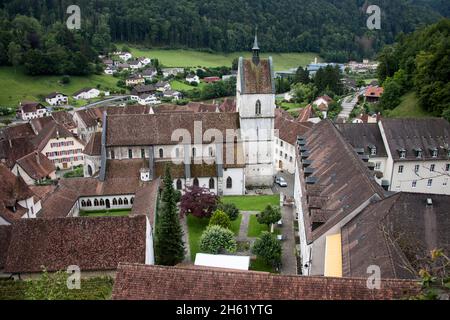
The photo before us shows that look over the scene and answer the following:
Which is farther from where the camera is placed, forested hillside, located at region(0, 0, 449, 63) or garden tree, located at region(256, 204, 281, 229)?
forested hillside, located at region(0, 0, 449, 63)

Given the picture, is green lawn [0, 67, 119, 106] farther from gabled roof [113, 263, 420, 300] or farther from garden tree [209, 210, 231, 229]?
gabled roof [113, 263, 420, 300]

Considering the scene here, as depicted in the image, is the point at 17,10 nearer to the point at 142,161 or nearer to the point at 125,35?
the point at 125,35

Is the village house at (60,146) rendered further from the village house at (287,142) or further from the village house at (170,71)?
the village house at (170,71)

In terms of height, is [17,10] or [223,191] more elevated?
[17,10]

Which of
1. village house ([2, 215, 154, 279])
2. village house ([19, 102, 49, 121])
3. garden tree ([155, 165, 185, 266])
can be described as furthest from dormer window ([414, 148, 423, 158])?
village house ([19, 102, 49, 121])

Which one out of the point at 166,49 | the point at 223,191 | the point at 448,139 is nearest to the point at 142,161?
the point at 223,191
